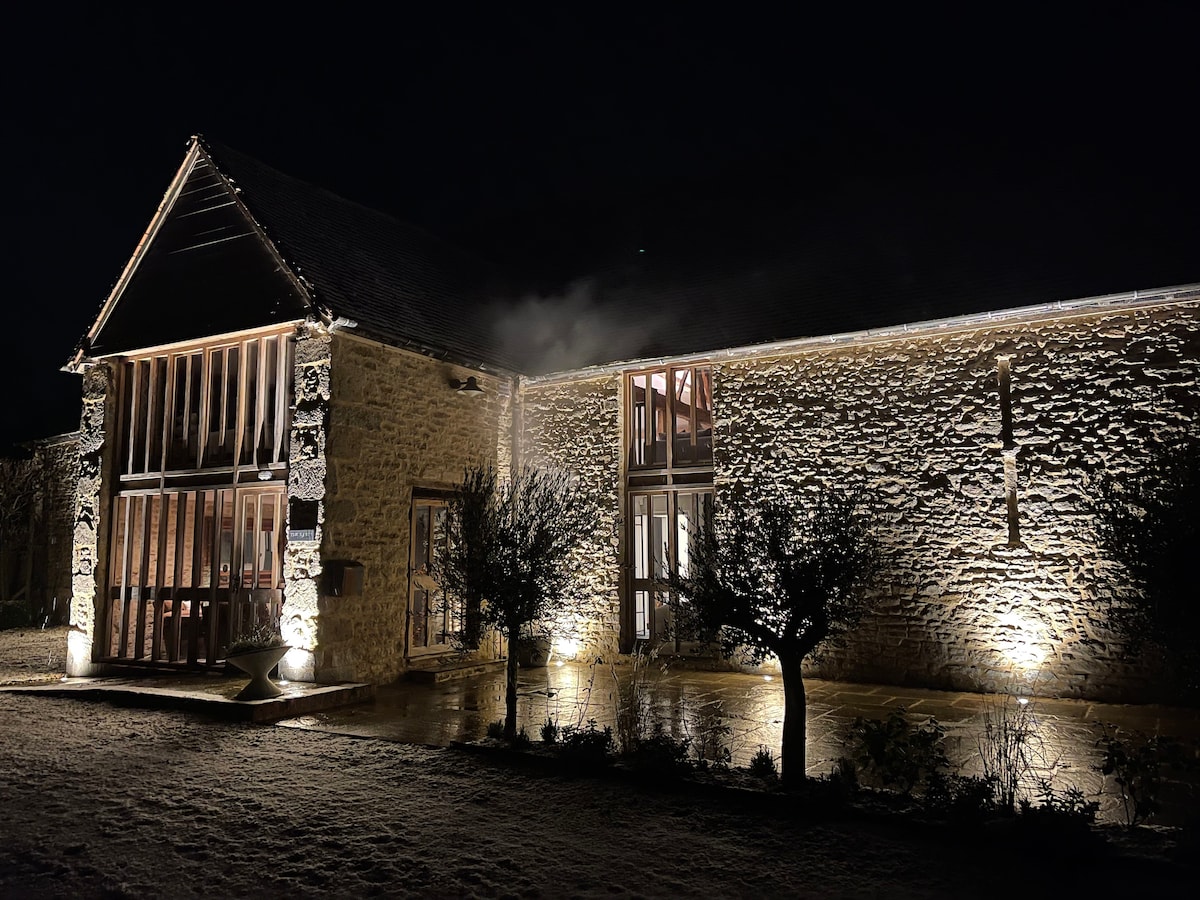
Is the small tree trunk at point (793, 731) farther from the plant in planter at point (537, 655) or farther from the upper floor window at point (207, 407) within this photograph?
the upper floor window at point (207, 407)

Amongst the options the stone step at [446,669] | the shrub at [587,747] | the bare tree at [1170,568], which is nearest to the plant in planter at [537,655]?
the stone step at [446,669]

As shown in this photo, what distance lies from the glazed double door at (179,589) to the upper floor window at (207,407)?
1.54 ft

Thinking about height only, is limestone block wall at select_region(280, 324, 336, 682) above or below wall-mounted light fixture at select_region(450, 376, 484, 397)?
below

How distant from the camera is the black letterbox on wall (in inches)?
361

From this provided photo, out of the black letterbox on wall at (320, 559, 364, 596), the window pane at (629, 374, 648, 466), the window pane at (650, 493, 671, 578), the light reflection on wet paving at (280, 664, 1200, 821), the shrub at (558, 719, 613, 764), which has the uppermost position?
the window pane at (629, 374, 648, 466)

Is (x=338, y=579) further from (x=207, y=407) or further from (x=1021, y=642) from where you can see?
(x=1021, y=642)

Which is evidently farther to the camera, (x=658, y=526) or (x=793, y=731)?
(x=658, y=526)

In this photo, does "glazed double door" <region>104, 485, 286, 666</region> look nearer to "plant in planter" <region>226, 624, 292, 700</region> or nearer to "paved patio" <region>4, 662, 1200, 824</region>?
"paved patio" <region>4, 662, 1200, 824</region>

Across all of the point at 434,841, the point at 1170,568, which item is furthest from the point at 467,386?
the point at 1170,568

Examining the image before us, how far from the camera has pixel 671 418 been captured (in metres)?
11.7

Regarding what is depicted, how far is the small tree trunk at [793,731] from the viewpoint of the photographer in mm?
5309

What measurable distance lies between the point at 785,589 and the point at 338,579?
5620 millimetres

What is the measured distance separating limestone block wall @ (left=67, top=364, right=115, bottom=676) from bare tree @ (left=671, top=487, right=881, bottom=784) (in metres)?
8.91

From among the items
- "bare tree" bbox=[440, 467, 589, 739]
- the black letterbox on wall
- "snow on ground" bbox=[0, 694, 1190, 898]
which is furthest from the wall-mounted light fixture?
"snow on ground" bbox=[0, 694, 1190, 898]
